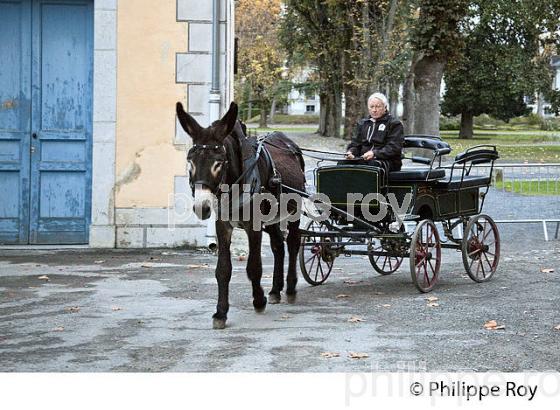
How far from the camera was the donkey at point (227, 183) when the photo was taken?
28.5ft

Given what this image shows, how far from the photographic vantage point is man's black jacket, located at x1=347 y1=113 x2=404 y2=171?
11305 mm

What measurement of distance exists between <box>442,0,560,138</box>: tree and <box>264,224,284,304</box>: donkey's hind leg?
5235cm

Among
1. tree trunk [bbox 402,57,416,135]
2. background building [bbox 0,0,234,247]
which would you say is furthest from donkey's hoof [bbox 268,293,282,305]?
tree trunk [bbox 402,57,416,135]

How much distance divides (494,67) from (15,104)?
55.7 metres

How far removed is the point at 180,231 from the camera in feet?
48.3

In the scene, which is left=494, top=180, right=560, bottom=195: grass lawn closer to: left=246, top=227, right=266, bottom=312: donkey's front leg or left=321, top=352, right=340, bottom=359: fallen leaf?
left=246, top=227, right=266, bottom=312: donkey's front leg

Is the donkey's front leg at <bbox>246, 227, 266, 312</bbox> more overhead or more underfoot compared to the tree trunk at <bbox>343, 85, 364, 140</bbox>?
more underfoot

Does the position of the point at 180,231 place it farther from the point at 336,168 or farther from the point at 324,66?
the point at 324,66

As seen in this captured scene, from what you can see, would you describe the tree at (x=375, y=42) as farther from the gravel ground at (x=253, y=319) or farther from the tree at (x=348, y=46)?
the gravel ground at (x=253, y=319)

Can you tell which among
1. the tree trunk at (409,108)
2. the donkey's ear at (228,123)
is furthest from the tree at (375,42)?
the donkey's ear at (228,123)

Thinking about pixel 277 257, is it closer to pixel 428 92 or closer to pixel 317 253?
pixel 317 253

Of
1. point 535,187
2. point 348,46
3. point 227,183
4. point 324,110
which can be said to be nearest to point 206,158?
point 227,183

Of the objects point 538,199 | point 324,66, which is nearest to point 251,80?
point 324,66

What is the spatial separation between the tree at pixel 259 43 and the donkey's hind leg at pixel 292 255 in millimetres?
48988
